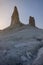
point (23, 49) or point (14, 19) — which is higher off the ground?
point (23, 49)

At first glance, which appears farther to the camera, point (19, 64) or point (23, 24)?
point (23, 24)

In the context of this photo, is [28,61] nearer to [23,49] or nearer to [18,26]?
[23,49]

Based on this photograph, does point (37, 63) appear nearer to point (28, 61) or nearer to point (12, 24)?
point (28, 61)

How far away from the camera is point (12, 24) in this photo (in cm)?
8188

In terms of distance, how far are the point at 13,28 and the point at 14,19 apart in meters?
4.26

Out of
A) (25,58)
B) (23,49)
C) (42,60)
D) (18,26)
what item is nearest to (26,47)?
(23,49)

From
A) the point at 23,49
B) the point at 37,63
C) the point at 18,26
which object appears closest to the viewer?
the point at 37,63

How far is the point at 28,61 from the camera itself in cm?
2158

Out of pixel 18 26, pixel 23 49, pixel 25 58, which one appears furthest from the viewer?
pixel 18 26

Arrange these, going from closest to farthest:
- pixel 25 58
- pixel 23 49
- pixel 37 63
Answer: pixel 37 63 < pixel 25 58 < pixel 23 49

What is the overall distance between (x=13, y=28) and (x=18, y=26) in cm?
246

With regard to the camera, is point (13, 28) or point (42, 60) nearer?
point (42, 60)

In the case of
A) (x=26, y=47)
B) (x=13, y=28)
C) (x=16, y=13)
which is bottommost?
(x=13, y=28)

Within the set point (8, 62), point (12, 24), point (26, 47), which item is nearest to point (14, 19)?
point (12, 24)
